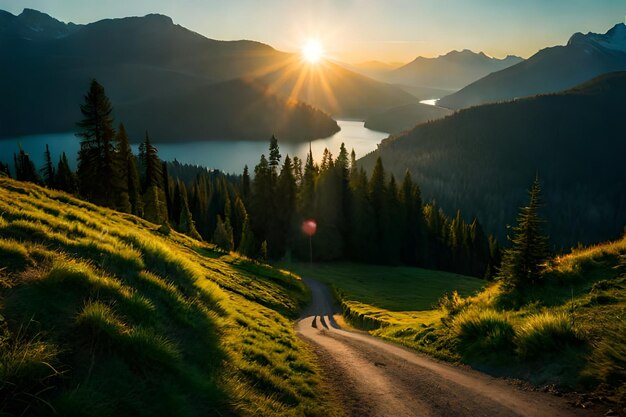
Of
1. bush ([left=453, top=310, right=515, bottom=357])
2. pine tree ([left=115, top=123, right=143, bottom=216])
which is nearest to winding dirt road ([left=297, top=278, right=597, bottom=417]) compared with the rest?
bush ([left=453, top=310, right=515, bottom=357])

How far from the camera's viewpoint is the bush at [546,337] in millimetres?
10570

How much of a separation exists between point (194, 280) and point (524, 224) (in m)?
15.5

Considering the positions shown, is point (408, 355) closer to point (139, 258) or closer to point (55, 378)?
point (139, 258)

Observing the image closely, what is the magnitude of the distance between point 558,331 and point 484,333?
9.78ft

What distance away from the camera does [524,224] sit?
57.0 feet

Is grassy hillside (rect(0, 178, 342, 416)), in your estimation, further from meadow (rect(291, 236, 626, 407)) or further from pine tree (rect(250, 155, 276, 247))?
pine tree (rect(250, 155, 276, 247))

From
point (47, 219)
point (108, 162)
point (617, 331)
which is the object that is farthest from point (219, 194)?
point (617, 331)

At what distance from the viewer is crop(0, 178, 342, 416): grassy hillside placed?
5.38 m

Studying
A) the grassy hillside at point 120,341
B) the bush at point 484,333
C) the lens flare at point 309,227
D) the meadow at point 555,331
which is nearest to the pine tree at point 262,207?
the lens flare at point 309,227

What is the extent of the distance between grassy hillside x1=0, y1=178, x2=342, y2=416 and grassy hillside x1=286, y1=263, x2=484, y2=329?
2085 cm

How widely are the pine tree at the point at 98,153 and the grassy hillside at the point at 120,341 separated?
128ft

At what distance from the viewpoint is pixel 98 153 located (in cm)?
4619

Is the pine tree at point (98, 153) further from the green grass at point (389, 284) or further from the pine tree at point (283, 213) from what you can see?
the pine tree at point (283, 213)

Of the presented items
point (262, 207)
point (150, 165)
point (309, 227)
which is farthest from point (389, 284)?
point (150, 165)
